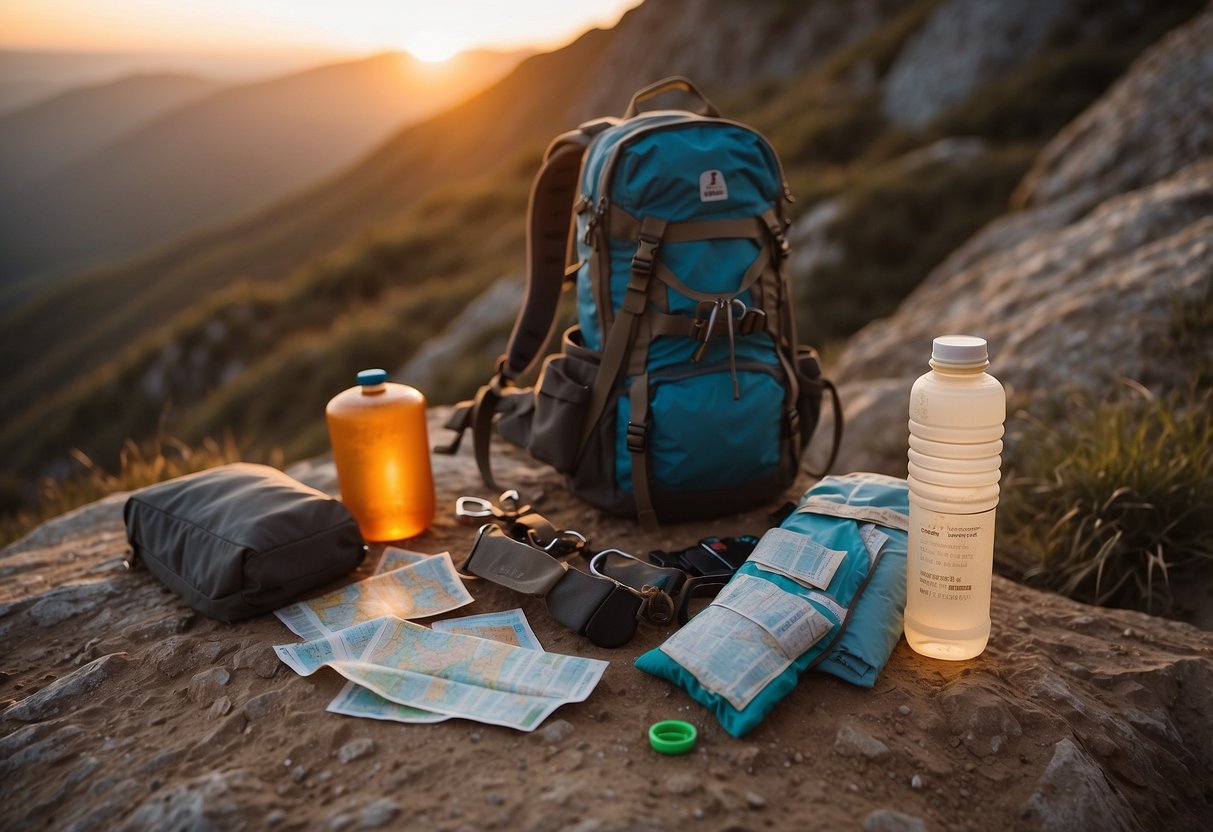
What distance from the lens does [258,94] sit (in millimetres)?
139250

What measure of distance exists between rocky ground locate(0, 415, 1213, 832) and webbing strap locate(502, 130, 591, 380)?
5.96ft

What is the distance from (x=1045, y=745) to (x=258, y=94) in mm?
158888

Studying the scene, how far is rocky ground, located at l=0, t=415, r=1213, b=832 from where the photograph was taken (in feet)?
6.88

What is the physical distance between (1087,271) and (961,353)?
3890 millimetres

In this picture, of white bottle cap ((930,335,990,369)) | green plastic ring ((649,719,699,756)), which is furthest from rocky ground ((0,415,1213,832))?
white bottle cap ((930,335,990,369))

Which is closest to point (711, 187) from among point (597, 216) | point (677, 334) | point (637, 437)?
point (597, 216)

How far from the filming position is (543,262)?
15.6 feet

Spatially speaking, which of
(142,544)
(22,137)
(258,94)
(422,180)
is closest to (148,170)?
(258,94)

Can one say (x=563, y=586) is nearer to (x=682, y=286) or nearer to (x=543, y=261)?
(x=682, y=286)

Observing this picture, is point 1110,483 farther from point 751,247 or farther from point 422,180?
point 422,180

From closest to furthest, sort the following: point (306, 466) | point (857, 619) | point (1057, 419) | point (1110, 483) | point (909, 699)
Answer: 1. point (909, 699)
2. point (857, 619)
3. point (1110, 483)
4. point (1057, 419)
5. point (306, 466)

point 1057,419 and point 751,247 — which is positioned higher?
point 751,247

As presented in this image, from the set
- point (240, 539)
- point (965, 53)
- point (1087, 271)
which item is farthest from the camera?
point (965, 53)

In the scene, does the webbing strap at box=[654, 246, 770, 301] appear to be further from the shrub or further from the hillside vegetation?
the hillside vegetation
